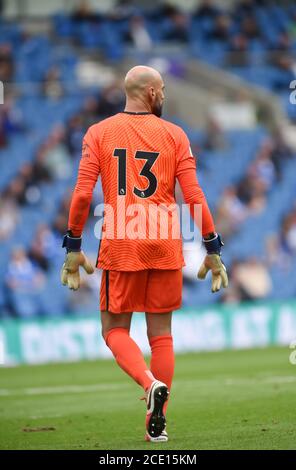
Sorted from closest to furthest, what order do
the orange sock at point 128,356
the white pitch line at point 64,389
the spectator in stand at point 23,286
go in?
1. the orange sock at point 128,356
2. the white pitch line at point 64,389
3. the spectator in stand at point 23,286

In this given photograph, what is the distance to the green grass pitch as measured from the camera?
7.65m

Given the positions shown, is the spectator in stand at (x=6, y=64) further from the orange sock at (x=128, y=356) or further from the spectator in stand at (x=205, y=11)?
the orange sock at (x=128, y=356)

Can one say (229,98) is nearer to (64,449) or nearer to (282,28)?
(282,28)

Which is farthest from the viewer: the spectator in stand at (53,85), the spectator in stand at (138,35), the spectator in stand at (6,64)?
the spectator in stand at (138,35)

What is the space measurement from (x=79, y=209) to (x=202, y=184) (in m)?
16.1

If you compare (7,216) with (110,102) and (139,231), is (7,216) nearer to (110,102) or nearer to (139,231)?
(110,102)

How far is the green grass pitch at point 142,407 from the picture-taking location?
301 inches

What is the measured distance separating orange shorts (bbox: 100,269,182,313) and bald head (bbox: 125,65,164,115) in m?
1.17

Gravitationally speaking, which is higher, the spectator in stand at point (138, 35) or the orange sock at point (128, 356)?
the spectator in stand at point (138, 35)

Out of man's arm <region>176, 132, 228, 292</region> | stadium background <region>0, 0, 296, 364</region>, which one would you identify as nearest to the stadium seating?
stadium background <region>0, 0, 296, 364</region>

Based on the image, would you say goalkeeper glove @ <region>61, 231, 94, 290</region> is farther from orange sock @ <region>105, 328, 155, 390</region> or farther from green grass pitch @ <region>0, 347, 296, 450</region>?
green grass pitch @ <region>0, 347, 296, 450</region>

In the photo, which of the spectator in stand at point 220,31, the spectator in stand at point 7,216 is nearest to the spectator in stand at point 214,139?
the spectator in stand at point 220,31

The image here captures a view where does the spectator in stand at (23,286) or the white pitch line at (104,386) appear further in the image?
the spectator in stand at (23,286)

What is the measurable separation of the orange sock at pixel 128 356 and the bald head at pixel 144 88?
1579 millimetres
